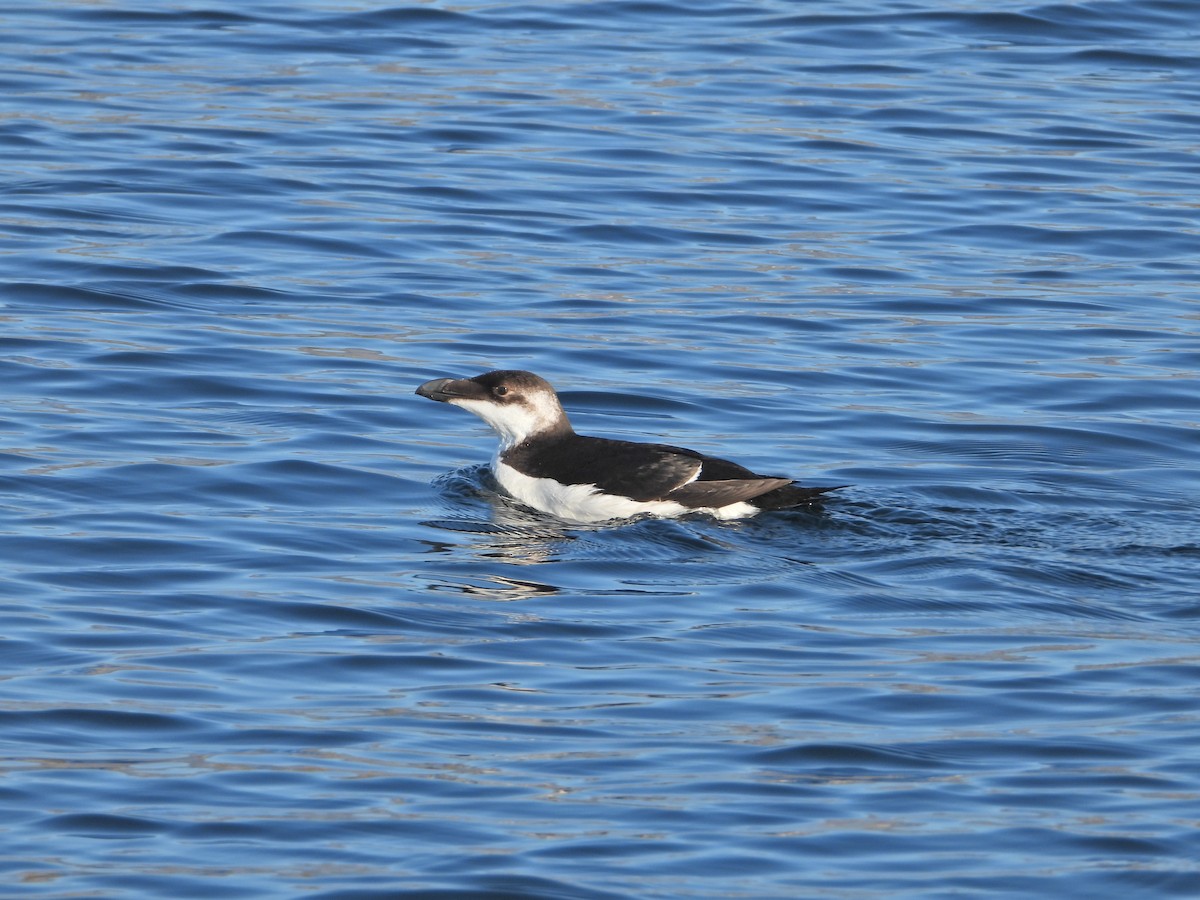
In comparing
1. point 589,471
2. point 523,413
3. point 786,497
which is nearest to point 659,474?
point 589,471

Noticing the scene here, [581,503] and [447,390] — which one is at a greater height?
[447,390]

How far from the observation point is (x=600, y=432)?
12133mm

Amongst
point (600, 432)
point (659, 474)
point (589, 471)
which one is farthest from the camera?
point (600, 432)

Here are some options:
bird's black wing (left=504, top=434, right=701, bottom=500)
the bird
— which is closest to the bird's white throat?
the bird

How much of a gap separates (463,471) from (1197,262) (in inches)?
260

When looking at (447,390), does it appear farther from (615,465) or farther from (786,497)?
(786,497)

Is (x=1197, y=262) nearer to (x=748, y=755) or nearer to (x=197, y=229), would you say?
(x=197, y=229)

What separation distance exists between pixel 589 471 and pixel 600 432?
1.68 metres

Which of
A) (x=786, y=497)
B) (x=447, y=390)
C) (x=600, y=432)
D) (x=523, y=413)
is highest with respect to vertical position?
(x=447, y=390)

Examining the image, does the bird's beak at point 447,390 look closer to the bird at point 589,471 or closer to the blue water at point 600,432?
the bird at point 589,471

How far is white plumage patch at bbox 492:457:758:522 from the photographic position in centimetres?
1020

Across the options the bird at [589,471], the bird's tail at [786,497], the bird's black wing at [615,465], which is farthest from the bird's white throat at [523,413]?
the bird's tail at [786,497]

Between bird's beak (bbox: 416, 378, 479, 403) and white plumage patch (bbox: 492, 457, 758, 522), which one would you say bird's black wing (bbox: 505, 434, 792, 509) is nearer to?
white plumage patch (bbox: 492, 457, 758, 522)

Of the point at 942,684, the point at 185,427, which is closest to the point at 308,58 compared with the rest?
the point at 185,427
